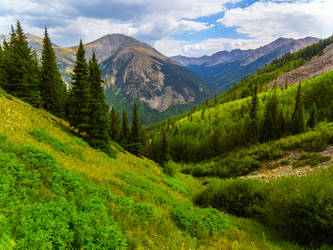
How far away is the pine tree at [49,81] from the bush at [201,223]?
42454mm

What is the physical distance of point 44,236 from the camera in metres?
4.50

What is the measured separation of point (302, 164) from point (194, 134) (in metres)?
57.4

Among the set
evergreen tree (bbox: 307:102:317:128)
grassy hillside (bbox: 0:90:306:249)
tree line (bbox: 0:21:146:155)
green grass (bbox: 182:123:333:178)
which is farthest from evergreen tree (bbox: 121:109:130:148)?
evergreen tree (bbox: 307:102:317:128)

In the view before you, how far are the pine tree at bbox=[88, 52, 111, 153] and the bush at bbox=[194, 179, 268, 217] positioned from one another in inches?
702

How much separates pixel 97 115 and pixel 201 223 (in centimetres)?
2332

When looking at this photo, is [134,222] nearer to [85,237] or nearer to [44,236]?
[85,237]

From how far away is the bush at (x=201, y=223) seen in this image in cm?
826

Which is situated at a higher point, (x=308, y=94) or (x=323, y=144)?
(x=308, y=94)

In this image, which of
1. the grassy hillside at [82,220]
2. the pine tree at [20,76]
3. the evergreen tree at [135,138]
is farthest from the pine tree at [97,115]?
the evergreen tree at [135,138]

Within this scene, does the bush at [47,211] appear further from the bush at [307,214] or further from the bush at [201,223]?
the bush at [307,214]

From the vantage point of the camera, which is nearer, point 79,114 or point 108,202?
point 108,202

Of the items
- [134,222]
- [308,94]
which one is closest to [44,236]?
[134,222]

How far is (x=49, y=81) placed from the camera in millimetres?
39438

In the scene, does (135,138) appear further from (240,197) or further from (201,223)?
(201,223)
